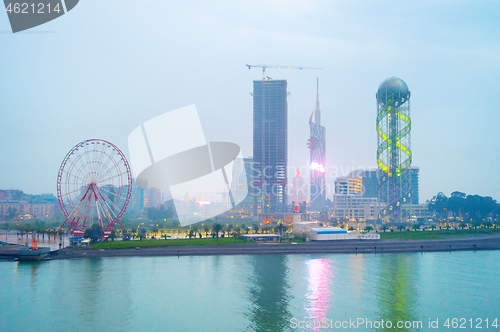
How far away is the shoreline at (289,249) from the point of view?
27328mm

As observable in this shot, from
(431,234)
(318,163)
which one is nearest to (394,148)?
(431,234)

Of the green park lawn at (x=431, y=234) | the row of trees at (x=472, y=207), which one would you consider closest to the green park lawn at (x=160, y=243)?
the green park lawn at (x=431, y=234)

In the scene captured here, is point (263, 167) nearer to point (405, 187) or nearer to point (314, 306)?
point (405, 187)

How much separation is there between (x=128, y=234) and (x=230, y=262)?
515 inches

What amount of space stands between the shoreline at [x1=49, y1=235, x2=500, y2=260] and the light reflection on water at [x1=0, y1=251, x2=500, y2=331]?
2361 mm

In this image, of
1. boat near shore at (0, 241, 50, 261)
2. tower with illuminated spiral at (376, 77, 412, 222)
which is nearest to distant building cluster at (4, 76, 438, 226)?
Answer: tower with illuminated spiral at (376, 77, 412, 222)

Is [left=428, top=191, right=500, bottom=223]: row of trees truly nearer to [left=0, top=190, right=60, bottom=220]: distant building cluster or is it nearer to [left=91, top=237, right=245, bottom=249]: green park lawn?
[left=91, top=237, right=245, bottom=249]: green park lawn

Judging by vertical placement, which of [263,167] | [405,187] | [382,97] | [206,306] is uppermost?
[382,97]

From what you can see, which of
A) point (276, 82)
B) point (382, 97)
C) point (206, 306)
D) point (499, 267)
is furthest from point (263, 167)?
point (206, 306)

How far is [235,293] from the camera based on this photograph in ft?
55.9

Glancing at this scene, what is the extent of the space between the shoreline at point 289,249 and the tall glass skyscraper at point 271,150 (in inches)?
1854

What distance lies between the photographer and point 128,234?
33.9 meters

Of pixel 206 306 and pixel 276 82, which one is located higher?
pixel 276 82

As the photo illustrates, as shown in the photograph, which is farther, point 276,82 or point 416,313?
point 276,82
